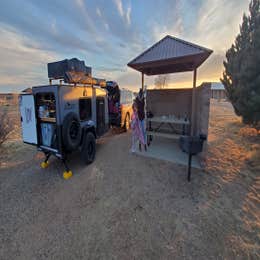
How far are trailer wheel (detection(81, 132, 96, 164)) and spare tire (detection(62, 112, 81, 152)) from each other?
0.85 ft

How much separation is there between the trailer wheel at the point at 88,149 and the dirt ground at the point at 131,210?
0.67 ft

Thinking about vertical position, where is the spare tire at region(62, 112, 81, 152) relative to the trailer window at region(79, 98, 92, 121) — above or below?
below

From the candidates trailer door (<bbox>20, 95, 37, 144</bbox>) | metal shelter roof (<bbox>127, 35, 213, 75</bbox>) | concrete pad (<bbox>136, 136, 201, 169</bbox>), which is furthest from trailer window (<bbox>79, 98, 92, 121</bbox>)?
concrete pad (<bbox>136, 136, 201, 169</bbox>)

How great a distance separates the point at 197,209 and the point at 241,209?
2.27ft

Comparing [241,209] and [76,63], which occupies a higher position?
[76,63]

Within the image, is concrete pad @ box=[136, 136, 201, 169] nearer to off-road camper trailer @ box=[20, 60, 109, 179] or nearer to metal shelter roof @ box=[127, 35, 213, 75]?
off-road camper trailer @ box=[20, 60, 109, 179]

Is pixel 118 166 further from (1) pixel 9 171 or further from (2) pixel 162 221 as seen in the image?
(1) pixel 9 171

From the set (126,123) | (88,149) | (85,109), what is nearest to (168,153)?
(88,149)

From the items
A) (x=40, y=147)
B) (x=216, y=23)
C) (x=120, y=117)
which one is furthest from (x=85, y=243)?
(x=216, y=23)

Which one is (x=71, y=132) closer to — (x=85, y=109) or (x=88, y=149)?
(x=88, y=149)

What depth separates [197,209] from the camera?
221 centimetres

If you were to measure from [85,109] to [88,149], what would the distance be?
1105 mm

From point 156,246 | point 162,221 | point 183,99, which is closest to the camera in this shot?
point 156,246

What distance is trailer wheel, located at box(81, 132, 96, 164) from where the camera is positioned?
12.0ft
